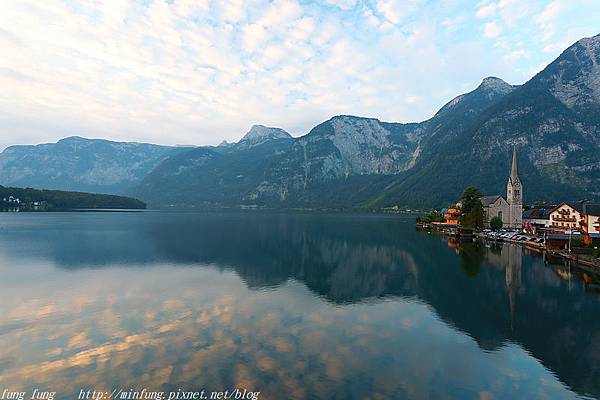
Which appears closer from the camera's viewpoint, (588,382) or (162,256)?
(588,382)

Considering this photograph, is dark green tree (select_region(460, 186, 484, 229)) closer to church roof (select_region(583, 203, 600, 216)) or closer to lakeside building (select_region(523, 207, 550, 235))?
lakeside building (select_region(523, 207, 550, 235))

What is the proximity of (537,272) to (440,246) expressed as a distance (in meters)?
34.0

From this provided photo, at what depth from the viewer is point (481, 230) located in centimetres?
12138

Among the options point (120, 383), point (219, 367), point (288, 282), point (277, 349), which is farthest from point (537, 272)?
point (120, 383)

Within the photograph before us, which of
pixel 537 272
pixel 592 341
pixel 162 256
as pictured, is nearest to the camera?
pixel 592 341

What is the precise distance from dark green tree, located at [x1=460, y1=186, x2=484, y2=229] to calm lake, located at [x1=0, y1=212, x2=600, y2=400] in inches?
2083

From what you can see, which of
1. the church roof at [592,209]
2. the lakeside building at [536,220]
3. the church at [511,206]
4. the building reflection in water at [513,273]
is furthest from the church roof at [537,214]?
the building reflection in water at [513,273]

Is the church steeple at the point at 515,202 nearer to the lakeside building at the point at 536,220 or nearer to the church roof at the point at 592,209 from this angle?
the lakeside building at the point at 536,220

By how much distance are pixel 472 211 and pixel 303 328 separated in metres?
102

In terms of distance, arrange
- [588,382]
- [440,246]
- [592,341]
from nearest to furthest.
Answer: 1. [588,382]
2. [592,341]
3. [440,246]

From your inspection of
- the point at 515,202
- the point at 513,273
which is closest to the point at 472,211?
the point at 515,202

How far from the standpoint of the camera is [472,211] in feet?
386

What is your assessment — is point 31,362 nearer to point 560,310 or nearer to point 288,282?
point 288,282

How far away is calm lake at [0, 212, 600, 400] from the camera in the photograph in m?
22.1
